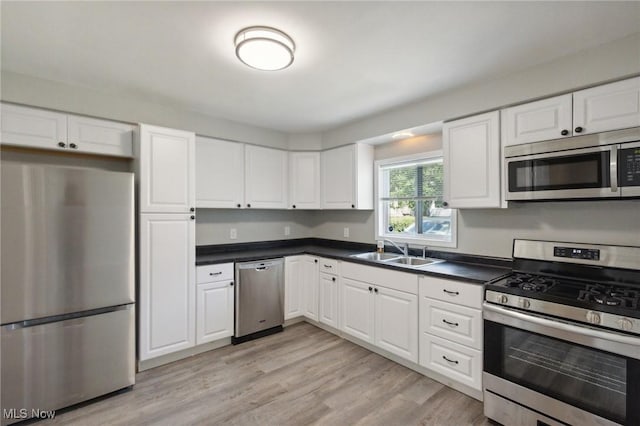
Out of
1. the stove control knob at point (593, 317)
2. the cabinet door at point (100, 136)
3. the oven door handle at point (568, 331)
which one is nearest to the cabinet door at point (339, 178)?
the oven door handle at point (568, 331)

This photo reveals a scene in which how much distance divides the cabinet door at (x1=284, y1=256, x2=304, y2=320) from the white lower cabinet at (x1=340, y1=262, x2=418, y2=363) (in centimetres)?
64

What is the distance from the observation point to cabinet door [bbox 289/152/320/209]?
3.94 metres

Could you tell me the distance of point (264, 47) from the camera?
1.78 meters

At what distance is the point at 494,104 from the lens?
2.34 meters

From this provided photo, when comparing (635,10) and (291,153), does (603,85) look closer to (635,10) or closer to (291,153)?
(635,10)

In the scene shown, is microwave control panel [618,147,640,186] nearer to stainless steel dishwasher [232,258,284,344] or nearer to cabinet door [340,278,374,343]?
cabinet door [340,278,374,343]

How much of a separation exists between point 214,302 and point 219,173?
1.42m

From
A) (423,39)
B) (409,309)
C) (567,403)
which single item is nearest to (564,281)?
(567,403)

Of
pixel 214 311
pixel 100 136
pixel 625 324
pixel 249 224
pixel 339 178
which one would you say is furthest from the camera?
pixel 249 224

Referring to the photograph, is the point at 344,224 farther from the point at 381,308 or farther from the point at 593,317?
the point at 593,317

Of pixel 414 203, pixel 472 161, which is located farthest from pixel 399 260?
pixel 472 161

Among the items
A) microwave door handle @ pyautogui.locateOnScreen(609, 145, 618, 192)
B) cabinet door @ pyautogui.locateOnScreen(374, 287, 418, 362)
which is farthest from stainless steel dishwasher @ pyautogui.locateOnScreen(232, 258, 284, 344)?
microwave door handle @ pyautogui.locateOnScreen(609, 145, 618, 192)

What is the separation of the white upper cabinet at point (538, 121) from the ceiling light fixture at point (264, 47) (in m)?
1.74

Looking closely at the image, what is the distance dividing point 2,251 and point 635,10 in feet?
13.1
